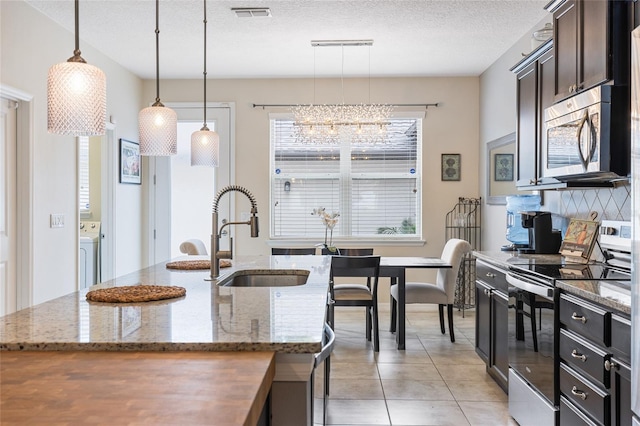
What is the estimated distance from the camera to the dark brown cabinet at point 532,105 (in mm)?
3248

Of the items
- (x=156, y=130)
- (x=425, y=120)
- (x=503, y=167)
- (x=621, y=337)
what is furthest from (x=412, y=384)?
(x=425, y=120)

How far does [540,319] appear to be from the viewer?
2539 millimetres

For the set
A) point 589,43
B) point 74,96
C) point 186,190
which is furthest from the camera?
point 186,190

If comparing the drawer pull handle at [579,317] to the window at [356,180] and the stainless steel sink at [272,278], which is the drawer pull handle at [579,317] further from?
the window at [356,180]

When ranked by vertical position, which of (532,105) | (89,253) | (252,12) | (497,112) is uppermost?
(252,12)

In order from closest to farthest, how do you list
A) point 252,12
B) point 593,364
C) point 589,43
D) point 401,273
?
Answer: point 593,364
point 589,43
point 252,12
point 401,273

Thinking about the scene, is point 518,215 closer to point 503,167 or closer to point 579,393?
point 503,167

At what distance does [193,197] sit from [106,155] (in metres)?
1.14

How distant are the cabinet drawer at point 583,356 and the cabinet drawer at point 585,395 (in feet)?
0.11

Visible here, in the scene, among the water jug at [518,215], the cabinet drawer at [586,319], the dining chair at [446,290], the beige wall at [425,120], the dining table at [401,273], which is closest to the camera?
the cabinet drawer at [586,319]

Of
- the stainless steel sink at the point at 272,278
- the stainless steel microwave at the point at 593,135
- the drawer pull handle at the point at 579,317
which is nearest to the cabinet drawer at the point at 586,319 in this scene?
the drawer pull handle at the point at 579,317

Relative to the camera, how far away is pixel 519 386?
9.34ft

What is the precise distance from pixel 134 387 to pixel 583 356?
1832 mm

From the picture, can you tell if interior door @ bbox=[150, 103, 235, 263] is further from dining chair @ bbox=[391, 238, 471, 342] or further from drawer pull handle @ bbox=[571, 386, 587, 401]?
drawer pull handle @ bbox=[571, 386, 587, 401]
